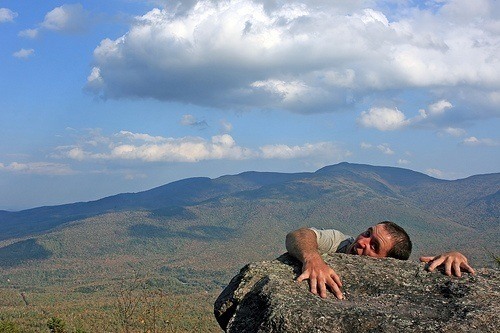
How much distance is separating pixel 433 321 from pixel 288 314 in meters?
1.34

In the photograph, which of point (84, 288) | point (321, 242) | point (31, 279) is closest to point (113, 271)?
point (31, 279)

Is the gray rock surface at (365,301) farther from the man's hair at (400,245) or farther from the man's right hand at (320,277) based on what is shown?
the man's hair at (400,245)

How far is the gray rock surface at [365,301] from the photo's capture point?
485 centimetres

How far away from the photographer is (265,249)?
610ft

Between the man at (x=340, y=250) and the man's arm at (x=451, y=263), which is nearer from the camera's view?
the man at (x=340, y=250)

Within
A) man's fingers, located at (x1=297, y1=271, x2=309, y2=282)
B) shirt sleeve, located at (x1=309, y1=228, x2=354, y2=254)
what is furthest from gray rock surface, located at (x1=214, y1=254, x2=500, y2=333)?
shirt sleeve, located at (x1=309, y1=228, x2=354, y2=254)

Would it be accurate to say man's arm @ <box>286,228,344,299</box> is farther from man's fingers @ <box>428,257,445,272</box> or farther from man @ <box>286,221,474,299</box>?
man's fingers @ <box>428,257,445,272</box>

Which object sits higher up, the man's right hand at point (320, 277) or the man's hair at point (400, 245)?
the man's hair at point (400, 245)

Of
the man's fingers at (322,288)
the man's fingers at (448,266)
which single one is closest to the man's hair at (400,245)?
the man's fingers at (448,266)

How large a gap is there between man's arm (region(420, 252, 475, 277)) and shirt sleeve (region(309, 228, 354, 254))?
3.74ft

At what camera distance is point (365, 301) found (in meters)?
5.40

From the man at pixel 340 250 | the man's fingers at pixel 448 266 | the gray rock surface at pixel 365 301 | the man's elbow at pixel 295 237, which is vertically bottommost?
the gray rock surface at pixel 365 301

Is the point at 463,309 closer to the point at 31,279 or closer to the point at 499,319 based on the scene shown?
the point at 499,319

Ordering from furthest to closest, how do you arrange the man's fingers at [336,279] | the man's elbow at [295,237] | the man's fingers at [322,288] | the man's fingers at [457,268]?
the man's elbow at [295,237] < the man's fingers at [457,268] < the man's fingers at [336,279] < the man's fingers at [322,288]
